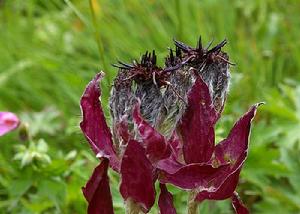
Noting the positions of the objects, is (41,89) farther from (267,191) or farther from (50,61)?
(267,191)

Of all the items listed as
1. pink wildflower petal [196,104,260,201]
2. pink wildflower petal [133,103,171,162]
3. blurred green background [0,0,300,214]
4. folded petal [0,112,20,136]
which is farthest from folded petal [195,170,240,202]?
folded petal [0,112,20,136]

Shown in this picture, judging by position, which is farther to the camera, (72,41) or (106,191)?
(72,41)

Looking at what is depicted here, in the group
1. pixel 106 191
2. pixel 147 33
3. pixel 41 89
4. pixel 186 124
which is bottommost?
pixel 106 191

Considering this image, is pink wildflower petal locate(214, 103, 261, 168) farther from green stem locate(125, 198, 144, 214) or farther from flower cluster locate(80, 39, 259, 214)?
green stem locate(125, 198, 144, 214)

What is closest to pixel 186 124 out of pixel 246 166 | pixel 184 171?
pixel 184 171

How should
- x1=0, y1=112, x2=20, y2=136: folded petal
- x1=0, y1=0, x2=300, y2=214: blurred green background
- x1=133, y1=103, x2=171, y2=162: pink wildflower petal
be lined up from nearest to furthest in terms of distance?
x1=133, y1=103, x2=171, y2=162: pink wildflower petal, x1=0, y1=112, x2=20, y2=136: folded petal, x1=0, y1=0, x2=300, y2=214: blurred green background

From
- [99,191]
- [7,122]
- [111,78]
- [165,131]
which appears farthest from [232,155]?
[111,78]

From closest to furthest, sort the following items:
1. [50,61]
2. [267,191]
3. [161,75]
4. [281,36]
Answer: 1. [161,75]
2. [267,191]
3. [50,61]
4. [281,36]

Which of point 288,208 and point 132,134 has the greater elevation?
point 288,208
